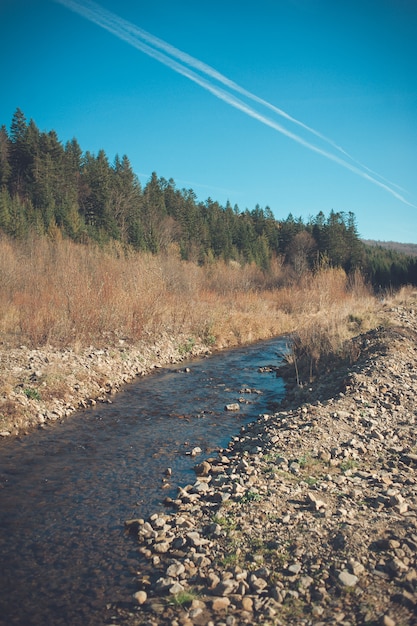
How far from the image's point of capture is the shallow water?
4164mm

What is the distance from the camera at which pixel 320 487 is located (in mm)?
5609

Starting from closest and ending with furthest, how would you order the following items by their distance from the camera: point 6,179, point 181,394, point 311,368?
point 181,394
point 311,368
point 6,179

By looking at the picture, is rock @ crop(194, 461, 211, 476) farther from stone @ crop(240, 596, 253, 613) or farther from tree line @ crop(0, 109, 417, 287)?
tree line @ crop(0, 109, 417, 287)

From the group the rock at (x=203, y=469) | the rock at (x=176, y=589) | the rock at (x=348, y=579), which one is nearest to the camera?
the rock at (x=348, y=579)

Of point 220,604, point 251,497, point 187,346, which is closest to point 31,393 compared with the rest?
point 251,497

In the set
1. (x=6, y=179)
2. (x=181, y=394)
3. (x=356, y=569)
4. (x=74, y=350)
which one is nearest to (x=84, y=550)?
(x=356, y=569)

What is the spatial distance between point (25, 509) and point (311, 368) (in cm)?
921

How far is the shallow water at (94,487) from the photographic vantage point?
4.16 meters

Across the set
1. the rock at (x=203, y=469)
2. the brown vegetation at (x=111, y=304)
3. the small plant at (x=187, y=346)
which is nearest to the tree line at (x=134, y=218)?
the brown vegetation at (x=111, y=304)

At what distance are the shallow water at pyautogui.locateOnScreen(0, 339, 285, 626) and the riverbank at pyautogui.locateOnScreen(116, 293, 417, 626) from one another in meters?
0.41

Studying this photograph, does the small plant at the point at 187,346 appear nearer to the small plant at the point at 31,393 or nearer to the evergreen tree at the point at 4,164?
the small plant at the point at 31,393

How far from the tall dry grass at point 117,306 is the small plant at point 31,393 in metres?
3.53

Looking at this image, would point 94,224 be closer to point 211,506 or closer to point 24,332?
point 24,332

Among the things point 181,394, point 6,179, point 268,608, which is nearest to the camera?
point 268,608
